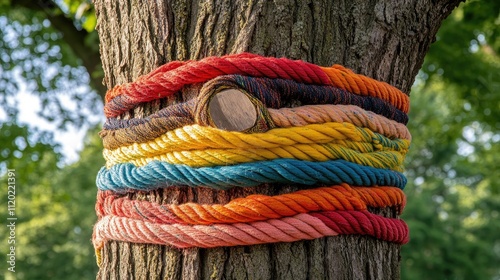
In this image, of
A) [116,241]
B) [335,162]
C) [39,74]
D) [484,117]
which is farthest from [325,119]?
→ [39,74]

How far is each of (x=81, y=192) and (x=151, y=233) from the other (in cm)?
1863

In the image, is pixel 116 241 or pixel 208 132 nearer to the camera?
pixel 208 132

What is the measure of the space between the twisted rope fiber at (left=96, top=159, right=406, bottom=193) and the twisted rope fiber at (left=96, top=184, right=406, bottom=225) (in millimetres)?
26

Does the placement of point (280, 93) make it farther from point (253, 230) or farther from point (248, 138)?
point (253, 230)

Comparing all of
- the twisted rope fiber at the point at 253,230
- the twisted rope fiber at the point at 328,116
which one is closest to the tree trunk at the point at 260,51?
the twisted rope fiber at the point at 253,230

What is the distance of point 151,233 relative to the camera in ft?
4.48

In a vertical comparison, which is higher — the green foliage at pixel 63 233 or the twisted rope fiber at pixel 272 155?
the green foliage at pixel 63 233

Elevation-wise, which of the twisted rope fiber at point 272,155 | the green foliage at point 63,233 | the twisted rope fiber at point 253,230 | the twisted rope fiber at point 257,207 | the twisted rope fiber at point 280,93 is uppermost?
the green foliage at point 63,233

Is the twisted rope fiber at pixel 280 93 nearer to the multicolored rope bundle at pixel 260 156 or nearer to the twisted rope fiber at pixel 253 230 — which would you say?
the multicolored rope bundle at pixel 260 156

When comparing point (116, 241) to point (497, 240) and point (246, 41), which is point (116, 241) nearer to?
point (246, 41)

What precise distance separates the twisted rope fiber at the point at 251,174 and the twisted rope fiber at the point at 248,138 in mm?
38

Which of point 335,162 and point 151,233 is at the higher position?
point 335,162

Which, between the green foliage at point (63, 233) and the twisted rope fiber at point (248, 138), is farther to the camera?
the green foliage at point (63, 233)

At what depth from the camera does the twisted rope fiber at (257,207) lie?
1301 mm
